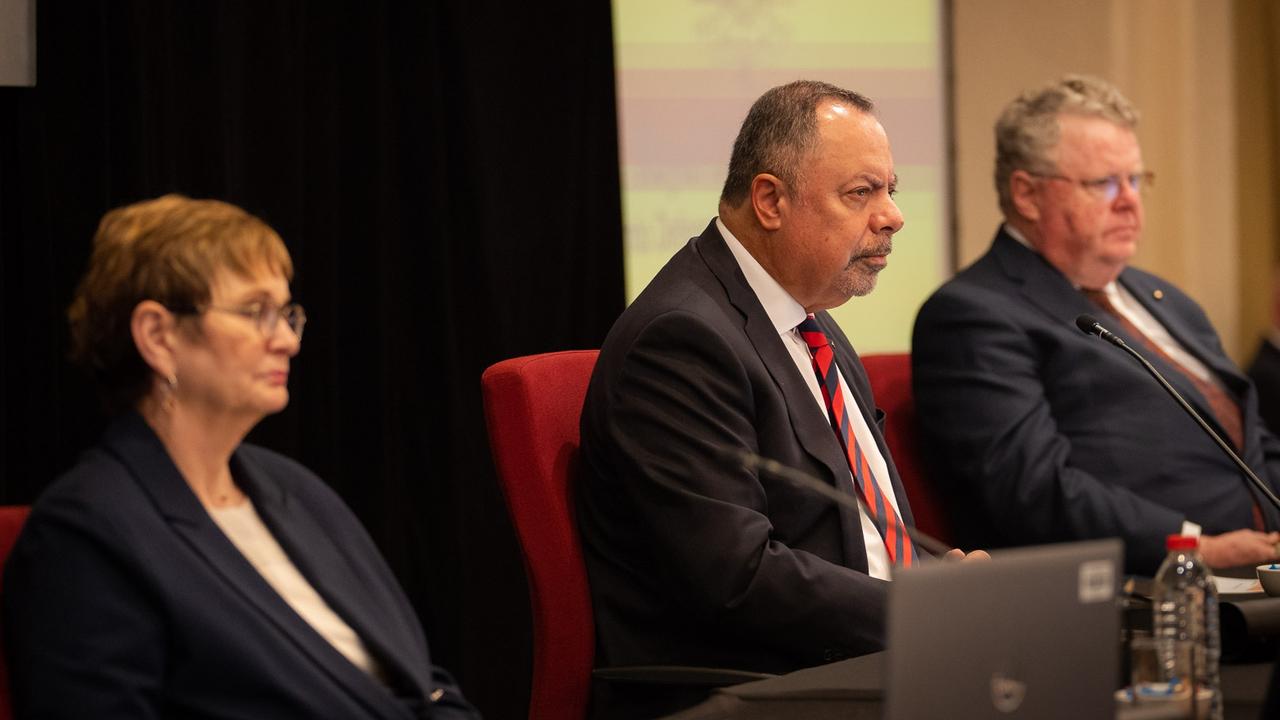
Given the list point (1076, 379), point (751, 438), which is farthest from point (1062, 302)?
point (751, 438)

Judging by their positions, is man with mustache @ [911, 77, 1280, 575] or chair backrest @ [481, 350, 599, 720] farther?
man with mustache @ [911, 77, 1280, 575]

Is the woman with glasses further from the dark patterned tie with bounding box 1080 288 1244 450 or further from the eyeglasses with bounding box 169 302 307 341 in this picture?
the dark patterned tie with bounding box 1080 288 1244 450

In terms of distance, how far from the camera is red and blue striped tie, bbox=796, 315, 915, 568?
8.36 feet

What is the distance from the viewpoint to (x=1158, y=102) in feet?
16.5

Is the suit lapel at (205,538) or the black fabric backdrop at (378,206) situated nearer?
the suit lapel at (205,538)

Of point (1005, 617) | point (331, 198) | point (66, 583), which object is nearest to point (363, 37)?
point (331, 198)

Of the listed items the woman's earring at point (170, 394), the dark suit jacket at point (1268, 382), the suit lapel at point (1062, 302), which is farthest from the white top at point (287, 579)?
the dark suit jacket at point (1268, 382)

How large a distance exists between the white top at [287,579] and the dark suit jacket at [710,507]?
1.90 feet

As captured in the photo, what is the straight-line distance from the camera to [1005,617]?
1.30 meters

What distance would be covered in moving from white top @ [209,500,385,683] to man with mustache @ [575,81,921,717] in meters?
0.58

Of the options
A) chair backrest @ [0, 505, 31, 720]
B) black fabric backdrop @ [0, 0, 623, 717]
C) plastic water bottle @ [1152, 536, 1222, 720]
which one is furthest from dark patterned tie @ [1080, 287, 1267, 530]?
chair backrest @ [0, 505, 31, 720]

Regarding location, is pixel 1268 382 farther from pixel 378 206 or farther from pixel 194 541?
pixel 194 541

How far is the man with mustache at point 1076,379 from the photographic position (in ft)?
10.3

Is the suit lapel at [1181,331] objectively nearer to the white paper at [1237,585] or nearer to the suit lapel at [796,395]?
the white paper at [1237,585]
